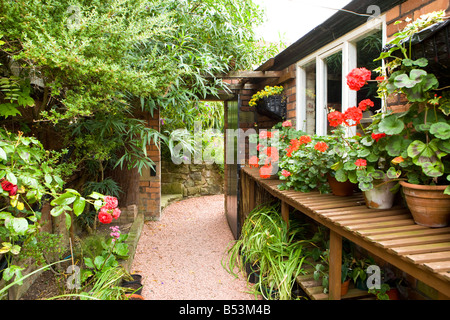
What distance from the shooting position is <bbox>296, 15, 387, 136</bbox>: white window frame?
6.55 ft

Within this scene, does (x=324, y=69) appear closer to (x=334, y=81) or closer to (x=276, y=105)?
(x=334, y=81)

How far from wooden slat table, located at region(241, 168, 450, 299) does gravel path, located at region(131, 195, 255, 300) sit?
1.13 meters

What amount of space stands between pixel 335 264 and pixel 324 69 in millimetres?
1754

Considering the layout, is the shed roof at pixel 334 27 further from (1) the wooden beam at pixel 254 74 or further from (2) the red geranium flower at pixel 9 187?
(2) the red geranium flower at pixel 9 187

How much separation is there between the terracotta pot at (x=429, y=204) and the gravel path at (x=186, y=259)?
1.58 metres

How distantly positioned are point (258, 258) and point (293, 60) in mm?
2095

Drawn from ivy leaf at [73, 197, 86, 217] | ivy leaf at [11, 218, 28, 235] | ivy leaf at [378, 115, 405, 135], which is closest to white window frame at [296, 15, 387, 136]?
ivy leaf at [378, 115, 405, 135]

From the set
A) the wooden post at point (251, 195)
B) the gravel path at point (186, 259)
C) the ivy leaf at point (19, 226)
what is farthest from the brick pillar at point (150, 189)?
the ivy leaf at point (19, 226)

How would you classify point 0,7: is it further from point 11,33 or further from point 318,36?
point 318,36

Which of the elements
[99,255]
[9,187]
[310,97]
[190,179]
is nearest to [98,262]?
[99,255]

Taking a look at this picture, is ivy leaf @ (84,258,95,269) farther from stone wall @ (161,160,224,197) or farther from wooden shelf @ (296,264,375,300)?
stone wall @ (161,160,224,197)

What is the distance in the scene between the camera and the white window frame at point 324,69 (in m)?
2.00

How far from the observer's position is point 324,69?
2561 mm
